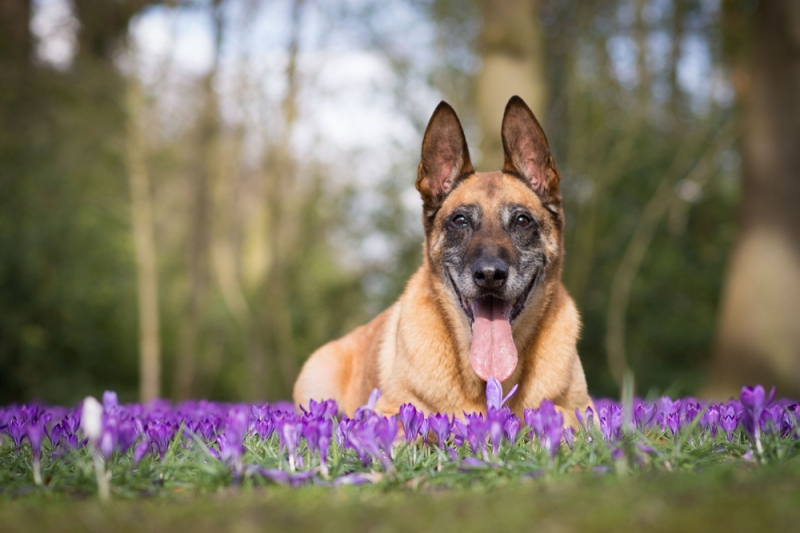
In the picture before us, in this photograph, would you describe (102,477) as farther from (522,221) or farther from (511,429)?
(522,221)

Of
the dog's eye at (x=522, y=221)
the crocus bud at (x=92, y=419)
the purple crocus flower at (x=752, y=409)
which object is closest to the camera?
the crocus bud at (x=92, y=419)

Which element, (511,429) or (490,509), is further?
(511,429)

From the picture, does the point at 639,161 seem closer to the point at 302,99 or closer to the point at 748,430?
the point at 302,99

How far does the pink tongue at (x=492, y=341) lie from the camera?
4062 mm

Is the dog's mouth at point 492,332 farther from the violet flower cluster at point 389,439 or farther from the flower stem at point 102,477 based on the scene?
the flower stem at point 102,477

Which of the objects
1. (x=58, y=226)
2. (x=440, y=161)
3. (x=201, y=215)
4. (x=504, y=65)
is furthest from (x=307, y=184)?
(x=440, y=161)

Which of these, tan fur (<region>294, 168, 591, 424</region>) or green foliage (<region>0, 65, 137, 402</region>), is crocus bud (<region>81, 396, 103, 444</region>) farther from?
green foliage (<region>0, 65, 137, 402</region>)

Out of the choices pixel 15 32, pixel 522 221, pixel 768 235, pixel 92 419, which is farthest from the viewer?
pixel 15 32

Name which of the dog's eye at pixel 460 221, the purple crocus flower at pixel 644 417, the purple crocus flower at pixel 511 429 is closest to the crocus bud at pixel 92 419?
the purple crocus flower at pixel 511 429

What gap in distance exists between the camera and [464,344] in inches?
176

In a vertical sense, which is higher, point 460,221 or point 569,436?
point 460,221

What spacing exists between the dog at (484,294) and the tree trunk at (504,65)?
424 cm

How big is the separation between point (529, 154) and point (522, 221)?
0.61 meters

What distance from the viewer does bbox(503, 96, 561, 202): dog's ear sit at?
4.73 meters
